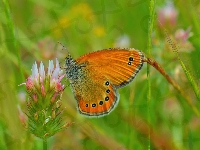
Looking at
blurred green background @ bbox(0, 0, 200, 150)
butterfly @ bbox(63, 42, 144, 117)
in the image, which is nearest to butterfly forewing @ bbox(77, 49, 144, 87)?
butterfly @ bbox(63, 42, 144, 117)

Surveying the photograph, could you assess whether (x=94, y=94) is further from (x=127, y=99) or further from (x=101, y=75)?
(x=127, y=99)

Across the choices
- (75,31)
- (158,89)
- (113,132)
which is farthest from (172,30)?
(75,31)

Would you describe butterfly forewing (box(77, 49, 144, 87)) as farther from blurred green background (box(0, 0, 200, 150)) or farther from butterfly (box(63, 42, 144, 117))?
blurred green background (box(0, 0, 200, 150))

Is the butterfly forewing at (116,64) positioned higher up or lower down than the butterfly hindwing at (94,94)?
higher up

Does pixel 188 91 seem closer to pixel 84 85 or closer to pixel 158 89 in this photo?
pixel 158 89

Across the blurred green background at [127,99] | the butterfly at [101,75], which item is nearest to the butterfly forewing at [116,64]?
the butterfly at [101,75]

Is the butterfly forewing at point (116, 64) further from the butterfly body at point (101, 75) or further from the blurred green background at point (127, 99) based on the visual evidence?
the blurred green background at point (127, 99)

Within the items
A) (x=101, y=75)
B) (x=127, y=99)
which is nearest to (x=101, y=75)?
(x=101, y=75)

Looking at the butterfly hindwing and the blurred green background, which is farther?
the blurred green background

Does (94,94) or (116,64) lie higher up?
(116,64)
